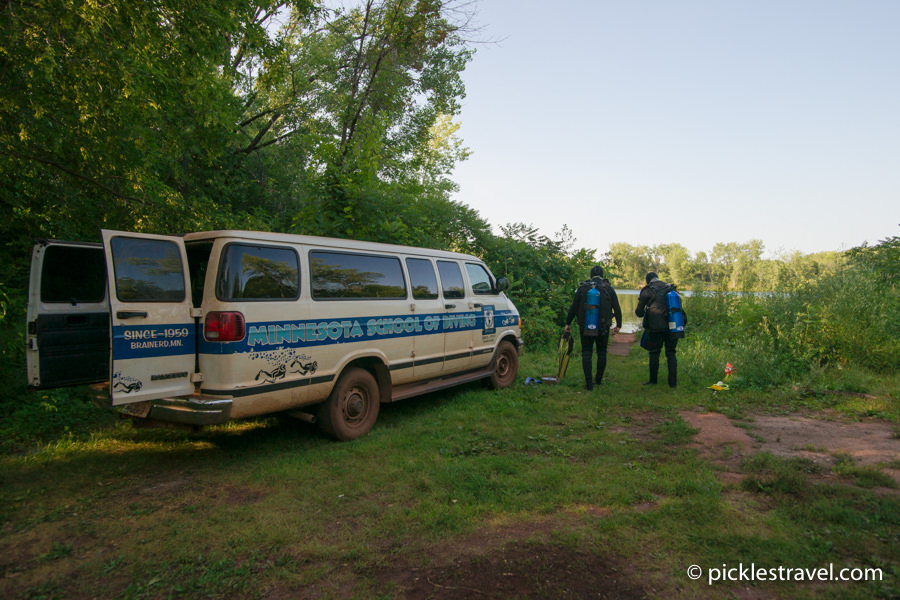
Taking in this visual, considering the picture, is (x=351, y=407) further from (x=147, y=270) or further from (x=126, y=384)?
(x=147, y=270)

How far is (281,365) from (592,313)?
203 inches

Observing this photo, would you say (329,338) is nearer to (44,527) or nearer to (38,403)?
(44,527)

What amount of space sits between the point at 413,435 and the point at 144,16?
17.7 ft

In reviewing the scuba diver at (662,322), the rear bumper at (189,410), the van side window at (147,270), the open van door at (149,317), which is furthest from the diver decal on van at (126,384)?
the scuba diver at (662,322)

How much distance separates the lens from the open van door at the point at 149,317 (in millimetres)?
4129

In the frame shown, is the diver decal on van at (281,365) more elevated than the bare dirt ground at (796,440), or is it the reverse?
the diver decal on van at (281,365)

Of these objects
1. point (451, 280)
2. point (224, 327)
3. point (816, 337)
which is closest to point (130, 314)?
point (224, 327)

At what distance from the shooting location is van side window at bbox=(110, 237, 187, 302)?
421 cm

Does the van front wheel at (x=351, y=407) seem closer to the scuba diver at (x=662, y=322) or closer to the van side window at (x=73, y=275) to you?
the van side window at (x=73, y=275)

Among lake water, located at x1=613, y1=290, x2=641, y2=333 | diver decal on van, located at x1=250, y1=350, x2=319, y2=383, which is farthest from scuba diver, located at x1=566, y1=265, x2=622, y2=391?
lake water, located at x1=613, y1=290, x2=641, y2=333

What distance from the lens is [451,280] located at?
23.7ft

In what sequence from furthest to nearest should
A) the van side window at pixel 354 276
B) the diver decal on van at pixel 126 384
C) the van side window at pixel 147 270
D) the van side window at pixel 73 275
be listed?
1. the van side window at pixel 354 276
2. the van side window at pixel 73 275
3. the van side window at pixel 147 270
4. the diver decal on van at pixel 126 384

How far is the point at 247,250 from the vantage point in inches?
185

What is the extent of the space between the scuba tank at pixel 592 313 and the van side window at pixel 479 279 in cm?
158
